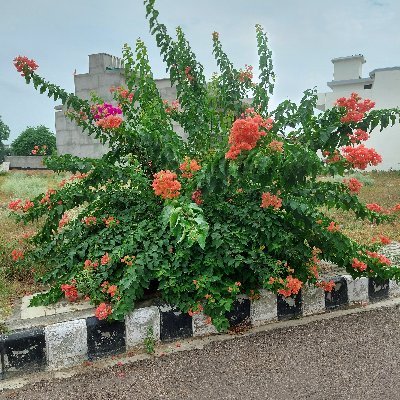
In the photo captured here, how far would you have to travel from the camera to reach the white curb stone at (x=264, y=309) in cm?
402

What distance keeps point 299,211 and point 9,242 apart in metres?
3.71

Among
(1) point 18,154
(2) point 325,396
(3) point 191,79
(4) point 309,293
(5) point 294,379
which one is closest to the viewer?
(2) point 325,396

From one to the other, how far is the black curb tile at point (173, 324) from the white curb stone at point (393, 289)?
2219 mm

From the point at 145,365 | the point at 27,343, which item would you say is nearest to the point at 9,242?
the point at 27,343

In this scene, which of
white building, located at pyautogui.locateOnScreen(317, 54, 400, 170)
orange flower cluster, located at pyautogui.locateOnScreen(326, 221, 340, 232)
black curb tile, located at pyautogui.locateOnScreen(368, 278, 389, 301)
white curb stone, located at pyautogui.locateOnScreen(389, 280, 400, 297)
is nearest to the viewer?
orange flower cluster, located at pyautogui.locateOnScreen(326, 221, 340, 232)

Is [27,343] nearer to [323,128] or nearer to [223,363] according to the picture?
[223,363]

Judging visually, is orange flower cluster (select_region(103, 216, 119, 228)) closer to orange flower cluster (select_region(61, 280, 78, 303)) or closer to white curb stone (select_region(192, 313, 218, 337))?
orange flower cluster (select_region(61, 280, 78, 303))

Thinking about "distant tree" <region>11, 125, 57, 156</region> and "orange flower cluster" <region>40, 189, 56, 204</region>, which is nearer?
"orange flower cluster" <region>40, 189, 56, 204</region>

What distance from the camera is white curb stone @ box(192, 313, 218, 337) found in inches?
151

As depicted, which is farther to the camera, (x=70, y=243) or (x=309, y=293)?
(x=70, y=243)

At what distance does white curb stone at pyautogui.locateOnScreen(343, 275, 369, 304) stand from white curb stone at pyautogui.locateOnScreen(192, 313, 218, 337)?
148 centimetres

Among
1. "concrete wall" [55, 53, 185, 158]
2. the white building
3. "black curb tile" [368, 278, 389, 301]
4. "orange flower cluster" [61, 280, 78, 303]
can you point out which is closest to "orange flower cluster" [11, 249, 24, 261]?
"orange flower cluster" [61, 280, 78, 303]

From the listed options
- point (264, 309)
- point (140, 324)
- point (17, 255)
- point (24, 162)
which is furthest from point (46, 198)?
point (24, 162)

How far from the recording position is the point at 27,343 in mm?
3373
